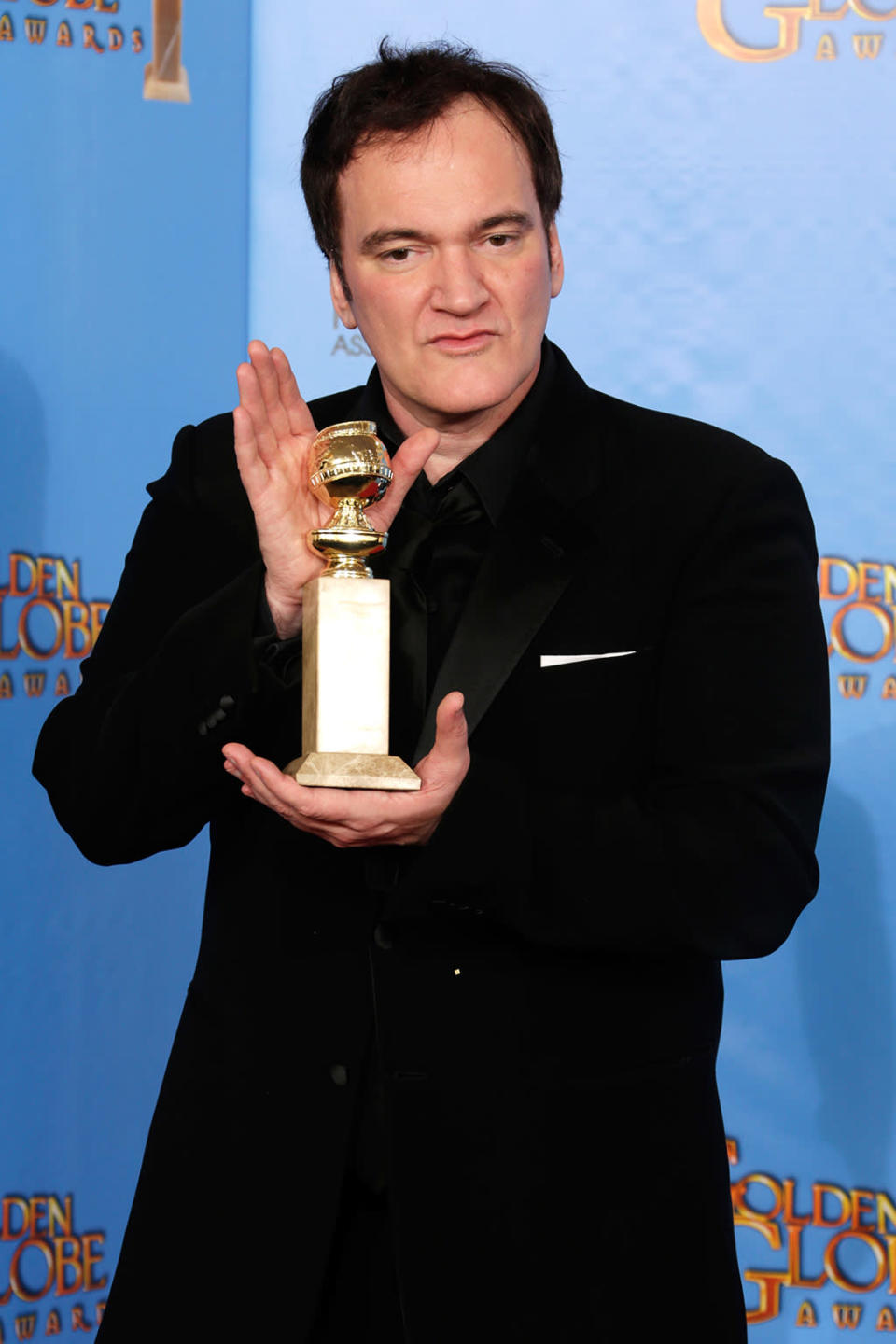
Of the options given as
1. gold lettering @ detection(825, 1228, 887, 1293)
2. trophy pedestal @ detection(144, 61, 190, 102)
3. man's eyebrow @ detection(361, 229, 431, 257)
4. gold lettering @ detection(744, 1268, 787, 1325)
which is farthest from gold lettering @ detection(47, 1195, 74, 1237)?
trophy pedestal @ detection(144, 61, 190, 102)

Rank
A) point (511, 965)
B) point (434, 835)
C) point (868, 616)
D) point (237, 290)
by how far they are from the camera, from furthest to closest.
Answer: point (237, 290)
point (868, 616)
point (511, 965)
point (434, 835)

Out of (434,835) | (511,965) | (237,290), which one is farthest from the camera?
(237,290)

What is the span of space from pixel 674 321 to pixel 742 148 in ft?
0.94

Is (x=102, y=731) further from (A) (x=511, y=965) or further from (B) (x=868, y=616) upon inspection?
(B) (x=868, y=616)

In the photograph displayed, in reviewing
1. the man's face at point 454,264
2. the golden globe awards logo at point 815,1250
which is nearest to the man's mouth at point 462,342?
the man's face at point 454,264

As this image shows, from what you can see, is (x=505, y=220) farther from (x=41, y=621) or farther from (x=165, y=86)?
(x=165, y=86)

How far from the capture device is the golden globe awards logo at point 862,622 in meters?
2.33

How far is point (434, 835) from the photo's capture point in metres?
1.16

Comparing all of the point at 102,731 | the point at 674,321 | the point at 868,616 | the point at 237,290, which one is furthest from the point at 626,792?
the point at 237,290

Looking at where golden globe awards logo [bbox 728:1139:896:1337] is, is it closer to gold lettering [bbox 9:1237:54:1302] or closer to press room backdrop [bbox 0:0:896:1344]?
press room backdrop [bbox 0:0:896:1344]

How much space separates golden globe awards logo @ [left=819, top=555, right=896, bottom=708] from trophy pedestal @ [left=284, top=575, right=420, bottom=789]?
133cm

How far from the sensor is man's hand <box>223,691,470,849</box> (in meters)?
1.10

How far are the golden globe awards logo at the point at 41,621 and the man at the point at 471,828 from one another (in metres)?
0.97

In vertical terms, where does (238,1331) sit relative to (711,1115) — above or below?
below
